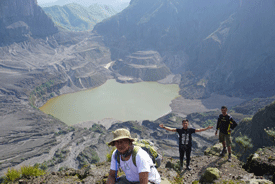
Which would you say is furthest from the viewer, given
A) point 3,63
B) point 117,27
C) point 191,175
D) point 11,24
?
point 117,27

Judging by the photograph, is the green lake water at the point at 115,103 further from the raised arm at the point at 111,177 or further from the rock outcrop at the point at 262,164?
the raised arm at the point at 111,177

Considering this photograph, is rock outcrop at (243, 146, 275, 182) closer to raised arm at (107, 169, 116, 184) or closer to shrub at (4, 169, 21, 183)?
raised arm at (107, 169, 116, 184)

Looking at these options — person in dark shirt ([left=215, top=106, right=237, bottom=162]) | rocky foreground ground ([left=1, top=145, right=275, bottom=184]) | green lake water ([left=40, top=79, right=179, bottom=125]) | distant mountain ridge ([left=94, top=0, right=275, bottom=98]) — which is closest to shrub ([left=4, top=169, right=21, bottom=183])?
rocky foreground ground ([left=1, top=145, right=275, bottom=184])

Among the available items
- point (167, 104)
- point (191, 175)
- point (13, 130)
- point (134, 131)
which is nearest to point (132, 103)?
point (167, 104)

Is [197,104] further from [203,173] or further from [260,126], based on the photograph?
[203,173]

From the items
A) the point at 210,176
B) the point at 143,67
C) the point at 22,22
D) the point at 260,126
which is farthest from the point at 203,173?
the point at 22,22

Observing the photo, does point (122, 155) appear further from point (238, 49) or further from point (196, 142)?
point (238, 49)
